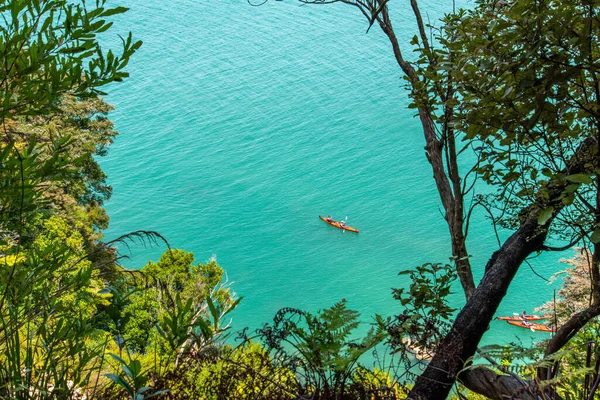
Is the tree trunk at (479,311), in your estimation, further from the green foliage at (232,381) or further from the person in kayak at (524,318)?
the person in kayak at (524,318)

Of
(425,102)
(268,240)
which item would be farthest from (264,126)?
(425,102)

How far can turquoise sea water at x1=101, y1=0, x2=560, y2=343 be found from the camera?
16641 millimetres

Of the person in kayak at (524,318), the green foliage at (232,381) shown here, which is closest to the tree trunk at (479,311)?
the green foliage at (232,381)

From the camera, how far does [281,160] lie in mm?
19688

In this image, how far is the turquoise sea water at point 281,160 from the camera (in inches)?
655

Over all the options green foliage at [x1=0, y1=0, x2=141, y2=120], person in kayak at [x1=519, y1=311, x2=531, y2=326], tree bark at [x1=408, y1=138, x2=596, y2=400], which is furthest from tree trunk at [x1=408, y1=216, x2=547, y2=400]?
person in kayak at [x1=519, y1=311, x2=531, y2=326]

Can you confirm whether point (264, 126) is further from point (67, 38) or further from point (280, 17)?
point (67, 38)

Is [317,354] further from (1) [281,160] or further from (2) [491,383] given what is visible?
(1) [281,160]

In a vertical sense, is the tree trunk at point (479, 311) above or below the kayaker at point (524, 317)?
below

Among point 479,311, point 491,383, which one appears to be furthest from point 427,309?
point 491,383

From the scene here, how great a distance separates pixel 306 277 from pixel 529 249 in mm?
14779

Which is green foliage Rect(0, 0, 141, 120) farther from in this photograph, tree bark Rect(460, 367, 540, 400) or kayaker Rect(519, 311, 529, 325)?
kayaker Rect(519, 311, 529, 325)

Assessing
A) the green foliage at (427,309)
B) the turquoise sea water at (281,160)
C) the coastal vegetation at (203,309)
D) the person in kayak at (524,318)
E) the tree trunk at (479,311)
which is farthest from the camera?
the turquoise sea water at (281,160)

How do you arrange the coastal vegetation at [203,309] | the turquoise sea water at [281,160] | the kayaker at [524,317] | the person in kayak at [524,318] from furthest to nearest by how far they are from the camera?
1. the turquoise sea water at [281,160]
2. the kayaker at [524,317]
3. the person in kayak at [524,318]
4. the coastal vegetation at [203,309]
